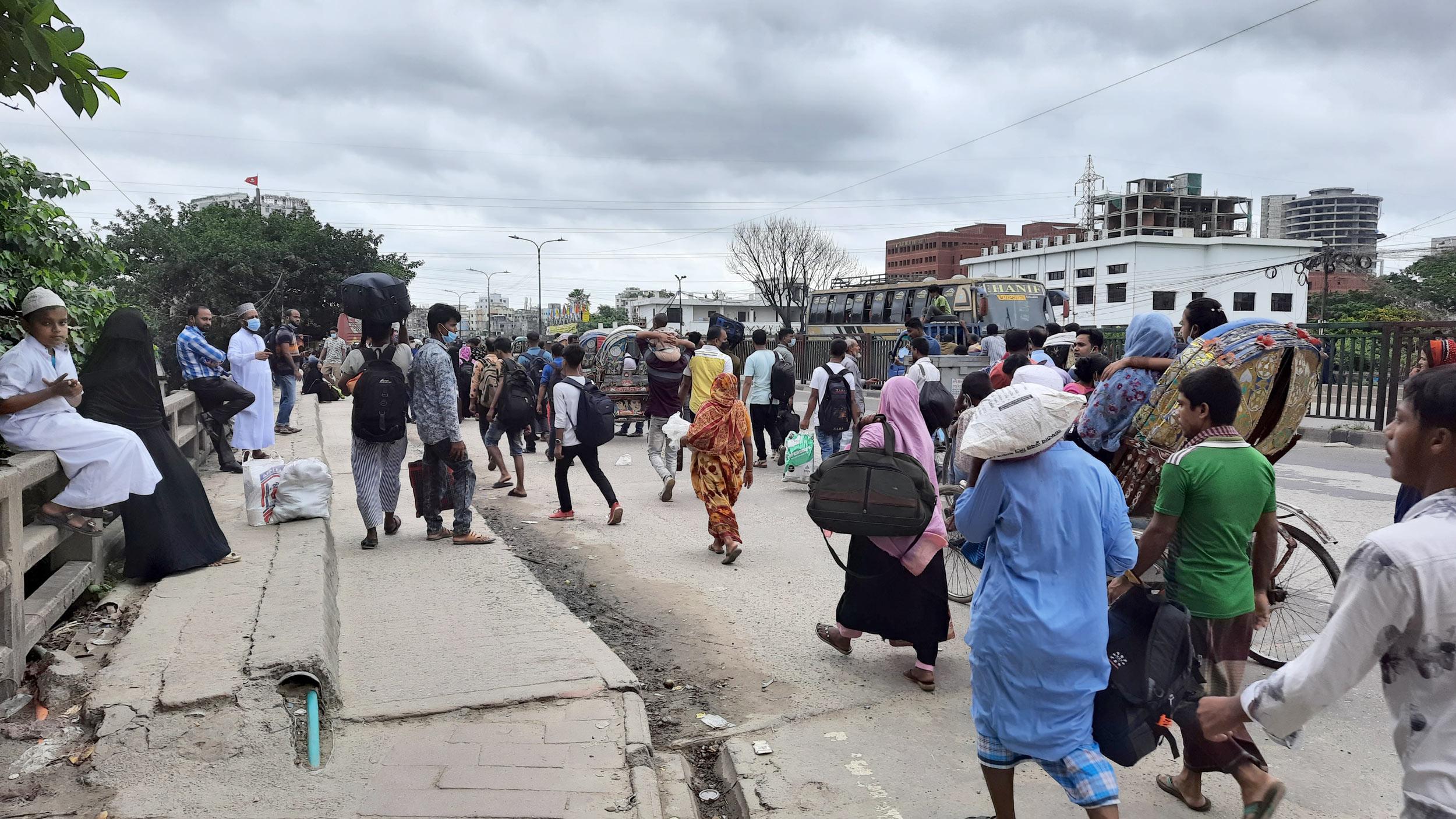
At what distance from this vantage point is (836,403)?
33.6ft

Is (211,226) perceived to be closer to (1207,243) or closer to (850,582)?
(850,582)

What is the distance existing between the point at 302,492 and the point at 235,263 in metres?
37.0

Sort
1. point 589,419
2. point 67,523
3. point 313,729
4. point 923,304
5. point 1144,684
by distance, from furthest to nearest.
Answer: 1. point 923,304
2. point 589,419
3. point 67,523
4. point 313,729
5. point 1144,684

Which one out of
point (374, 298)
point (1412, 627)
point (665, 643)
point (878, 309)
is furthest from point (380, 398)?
point (878, 309)

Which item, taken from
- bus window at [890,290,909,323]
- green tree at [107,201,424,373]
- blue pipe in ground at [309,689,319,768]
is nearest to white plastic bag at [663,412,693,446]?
blue pipe in ground at [309,689,319,768]

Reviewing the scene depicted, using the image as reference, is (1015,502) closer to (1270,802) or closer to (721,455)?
(1270,802)

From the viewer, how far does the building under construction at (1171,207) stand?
83.3 m

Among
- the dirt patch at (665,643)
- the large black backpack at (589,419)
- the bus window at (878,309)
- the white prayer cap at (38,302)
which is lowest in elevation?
the dirt patch at (665,643)

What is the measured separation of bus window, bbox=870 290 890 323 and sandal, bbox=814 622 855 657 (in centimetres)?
2690

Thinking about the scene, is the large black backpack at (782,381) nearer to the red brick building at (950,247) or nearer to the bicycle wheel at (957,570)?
the bicycle wheel at (957,570)

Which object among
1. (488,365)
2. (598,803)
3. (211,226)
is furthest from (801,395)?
(211,226)

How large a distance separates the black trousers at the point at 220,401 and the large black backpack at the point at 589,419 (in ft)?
12.4

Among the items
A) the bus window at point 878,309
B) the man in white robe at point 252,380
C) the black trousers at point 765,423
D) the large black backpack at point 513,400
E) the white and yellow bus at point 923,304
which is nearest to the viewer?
the man in white robe at point 252,380

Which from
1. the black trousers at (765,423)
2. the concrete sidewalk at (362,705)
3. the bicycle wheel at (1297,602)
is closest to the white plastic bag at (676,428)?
the black trousers at (765,423)
